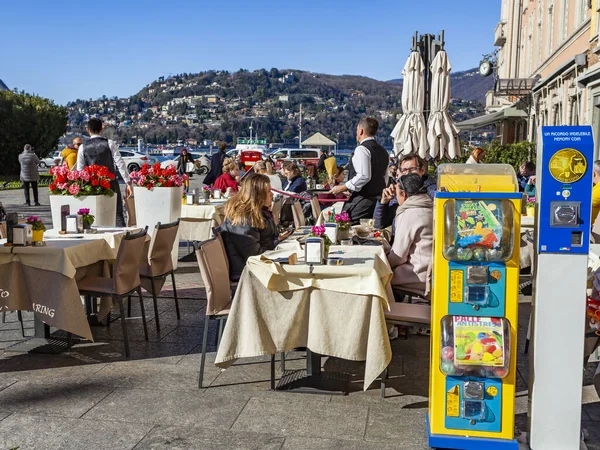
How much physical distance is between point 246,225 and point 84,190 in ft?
8.94

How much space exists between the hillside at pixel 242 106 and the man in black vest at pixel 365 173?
102 m

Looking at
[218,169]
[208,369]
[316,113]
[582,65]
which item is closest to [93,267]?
[208,369]

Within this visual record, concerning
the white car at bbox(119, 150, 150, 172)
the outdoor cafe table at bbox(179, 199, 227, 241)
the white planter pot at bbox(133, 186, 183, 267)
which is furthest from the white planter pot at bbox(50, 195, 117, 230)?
the white car at bbox(119, 150, 150, 172)

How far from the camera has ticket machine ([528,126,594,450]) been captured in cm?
342

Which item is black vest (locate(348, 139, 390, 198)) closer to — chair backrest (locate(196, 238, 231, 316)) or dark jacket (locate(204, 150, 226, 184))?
chair backrest (locate(196, 238, 231, 316))

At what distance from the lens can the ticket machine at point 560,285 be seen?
3.42 meters

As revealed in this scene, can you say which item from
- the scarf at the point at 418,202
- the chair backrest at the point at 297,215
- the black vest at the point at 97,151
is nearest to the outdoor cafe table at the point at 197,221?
the chair backrest at the point at 297,215

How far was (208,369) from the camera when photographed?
5188 millimetres

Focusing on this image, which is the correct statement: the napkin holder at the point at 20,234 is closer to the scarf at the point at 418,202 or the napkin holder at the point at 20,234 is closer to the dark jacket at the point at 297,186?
the scarf at the point at 418,202

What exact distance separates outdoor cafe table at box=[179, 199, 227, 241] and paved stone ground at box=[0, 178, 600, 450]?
3.74 metres

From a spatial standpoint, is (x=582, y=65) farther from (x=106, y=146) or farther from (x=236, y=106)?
(x=236, y=106)

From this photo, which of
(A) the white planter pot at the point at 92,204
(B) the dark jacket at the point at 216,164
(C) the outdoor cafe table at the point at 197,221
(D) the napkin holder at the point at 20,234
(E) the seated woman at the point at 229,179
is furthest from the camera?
(B) the dark jacket at the point at 216,164

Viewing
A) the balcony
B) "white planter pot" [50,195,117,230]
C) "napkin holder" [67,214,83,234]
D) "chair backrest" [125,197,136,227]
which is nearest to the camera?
"napkin holder" [67,214,83,234]

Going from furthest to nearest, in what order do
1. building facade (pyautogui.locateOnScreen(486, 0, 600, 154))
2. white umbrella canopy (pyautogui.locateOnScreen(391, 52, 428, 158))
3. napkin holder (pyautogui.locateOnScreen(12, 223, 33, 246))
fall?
building facade (pyautogui.locateOnScreen(486, 0, 600, 154)) → white umbrella canopy (pyautogui.locateOnScreen(391, 52, 428, 158)) → napkin holder (pyautogui.locateOnScreen(12, 223, 33, 246))
